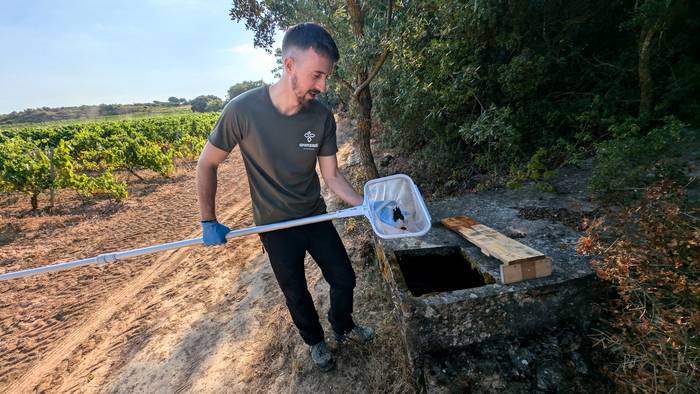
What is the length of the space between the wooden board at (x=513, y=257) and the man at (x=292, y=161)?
108 centimetres

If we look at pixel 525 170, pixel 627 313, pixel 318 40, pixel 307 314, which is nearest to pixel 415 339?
pixel 307 314

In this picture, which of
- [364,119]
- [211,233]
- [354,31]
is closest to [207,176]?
[211,233]

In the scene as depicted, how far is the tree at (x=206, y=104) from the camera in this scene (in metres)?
71.9

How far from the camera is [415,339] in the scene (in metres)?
2.03

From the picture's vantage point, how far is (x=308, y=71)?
1.92 m

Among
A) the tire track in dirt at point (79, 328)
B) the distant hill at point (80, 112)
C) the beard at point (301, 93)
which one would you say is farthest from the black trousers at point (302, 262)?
the distant hill at point (80, 112)

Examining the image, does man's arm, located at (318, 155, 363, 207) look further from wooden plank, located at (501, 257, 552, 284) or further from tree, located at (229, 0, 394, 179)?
tree, located at (229, 0, 394, 179)

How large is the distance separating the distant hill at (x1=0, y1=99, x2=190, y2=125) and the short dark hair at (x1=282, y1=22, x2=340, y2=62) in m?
81.1

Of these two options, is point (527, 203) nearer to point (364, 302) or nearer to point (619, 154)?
point (619, 154)

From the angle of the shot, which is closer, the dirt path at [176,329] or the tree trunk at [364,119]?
the dirt path at [176,329]

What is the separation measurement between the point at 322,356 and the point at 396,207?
1486 millimetres

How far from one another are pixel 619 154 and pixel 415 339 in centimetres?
230

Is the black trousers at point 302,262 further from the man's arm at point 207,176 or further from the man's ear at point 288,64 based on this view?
the man's ear at point 288,64

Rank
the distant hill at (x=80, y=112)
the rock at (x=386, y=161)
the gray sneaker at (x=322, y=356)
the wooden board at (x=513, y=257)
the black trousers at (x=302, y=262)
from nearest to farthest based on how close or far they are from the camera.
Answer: the wooden board at (x=513, y=257) → the black trousers at (x=302, y=262) → the gray sneaker at (x=322, y=356) → the rock at (x=386, y=161) → the distant hill at (x=80, y=112)
